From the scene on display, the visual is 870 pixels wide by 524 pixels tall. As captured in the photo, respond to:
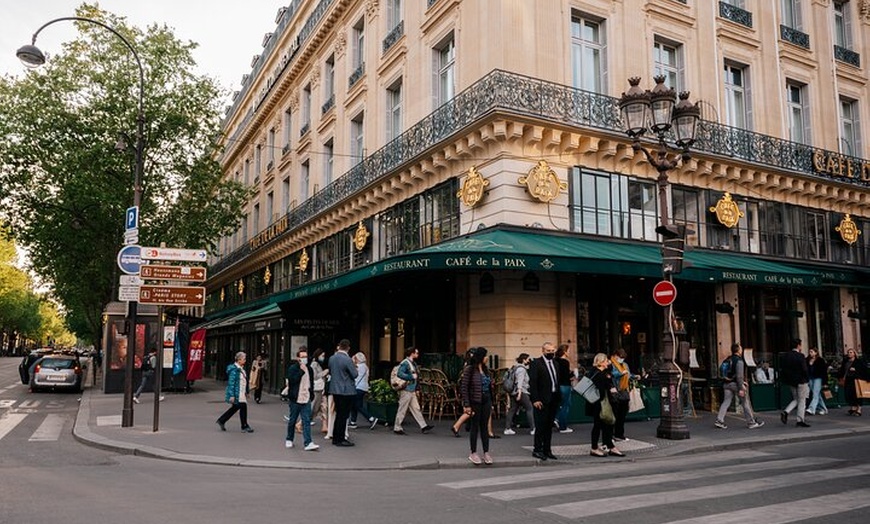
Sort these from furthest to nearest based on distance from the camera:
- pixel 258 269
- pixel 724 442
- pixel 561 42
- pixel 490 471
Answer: pixel 258 269 < pixel 561 42 < pixel 724 442 < pixel 490 471

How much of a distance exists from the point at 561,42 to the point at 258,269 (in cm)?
2118

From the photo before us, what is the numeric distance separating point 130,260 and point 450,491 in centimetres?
889

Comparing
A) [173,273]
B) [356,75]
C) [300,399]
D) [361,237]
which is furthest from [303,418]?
[356,75]

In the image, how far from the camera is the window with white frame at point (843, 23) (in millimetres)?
21625

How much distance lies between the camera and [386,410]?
1301 cm

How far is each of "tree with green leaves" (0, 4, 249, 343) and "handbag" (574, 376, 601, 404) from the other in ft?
70.7

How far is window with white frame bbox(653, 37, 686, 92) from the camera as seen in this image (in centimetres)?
1733

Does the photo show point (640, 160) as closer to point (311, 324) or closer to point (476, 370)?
point (476, 370)

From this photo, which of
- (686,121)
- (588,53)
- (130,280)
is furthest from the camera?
(588,53)

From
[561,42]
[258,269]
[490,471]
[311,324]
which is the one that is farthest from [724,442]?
[258,269]

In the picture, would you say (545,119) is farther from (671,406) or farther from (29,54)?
(29,54)

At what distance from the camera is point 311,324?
789 inches

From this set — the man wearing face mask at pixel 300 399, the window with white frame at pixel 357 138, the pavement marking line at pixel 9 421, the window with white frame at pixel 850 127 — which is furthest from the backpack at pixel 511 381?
the window with white frame at pixel 850 127

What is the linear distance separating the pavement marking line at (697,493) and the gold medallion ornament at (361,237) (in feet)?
44.3
